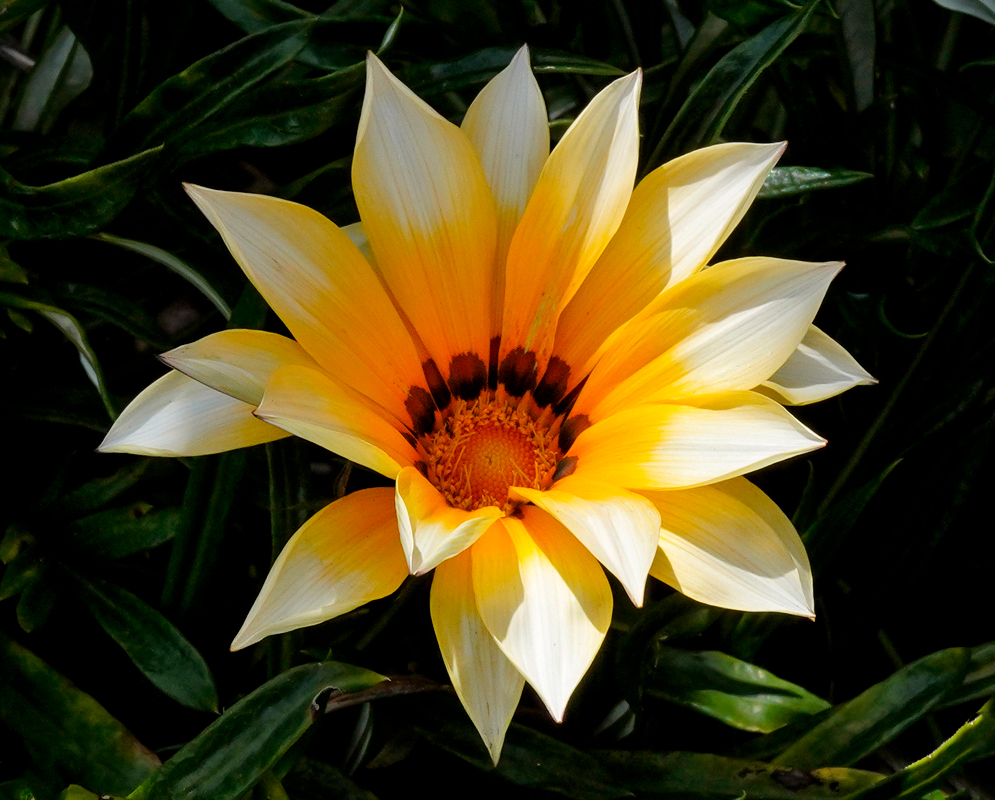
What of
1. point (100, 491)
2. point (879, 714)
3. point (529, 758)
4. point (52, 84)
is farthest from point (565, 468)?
point (52, 84)

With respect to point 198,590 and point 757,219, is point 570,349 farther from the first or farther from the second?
point 198,590

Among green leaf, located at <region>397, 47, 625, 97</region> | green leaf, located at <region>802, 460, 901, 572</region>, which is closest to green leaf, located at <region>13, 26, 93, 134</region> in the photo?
green leaf, located at <region>397, 47, 625, 97</region>

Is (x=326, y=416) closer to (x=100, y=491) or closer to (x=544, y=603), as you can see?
(x=544, y=603)

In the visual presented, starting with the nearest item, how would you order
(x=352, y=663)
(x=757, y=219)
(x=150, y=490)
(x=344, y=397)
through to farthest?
(x=344, y=397) < (x=352, y=663) < (x=150, y=490) < (x=757, y=219)

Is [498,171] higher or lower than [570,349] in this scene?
higher

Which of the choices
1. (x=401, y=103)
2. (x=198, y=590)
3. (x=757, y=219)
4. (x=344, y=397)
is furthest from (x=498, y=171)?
(x=198, y=590)

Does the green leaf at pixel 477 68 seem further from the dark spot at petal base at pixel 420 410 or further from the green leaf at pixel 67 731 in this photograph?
the green leaf at pixel 67 731
